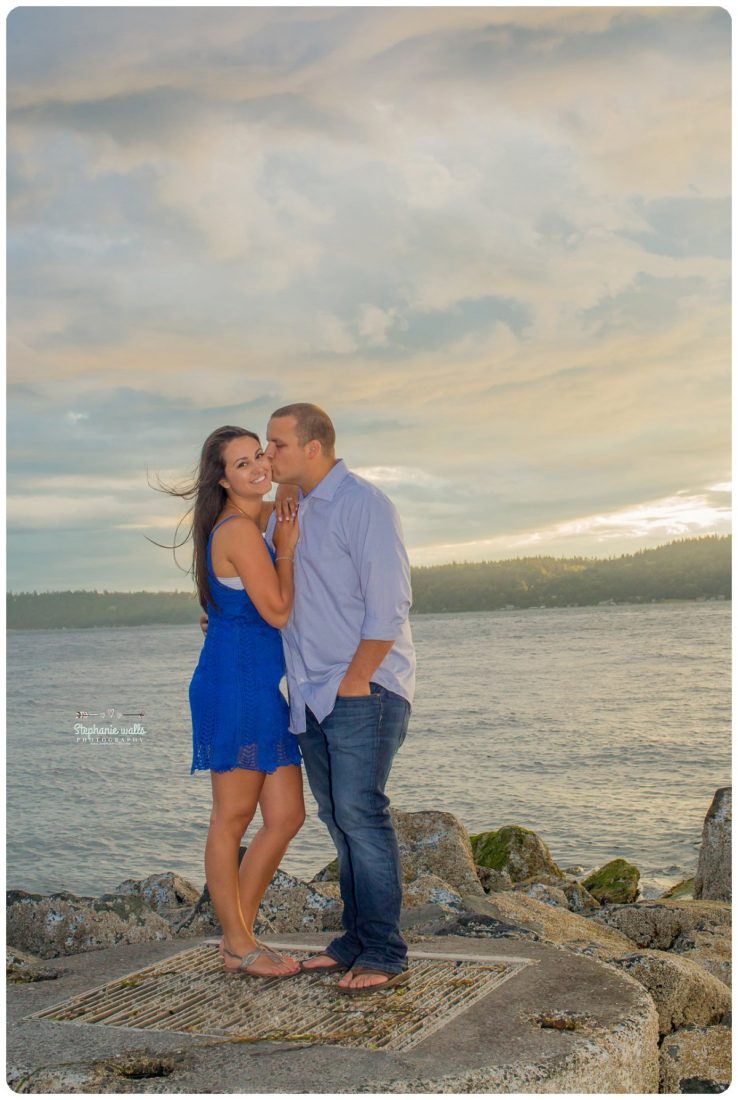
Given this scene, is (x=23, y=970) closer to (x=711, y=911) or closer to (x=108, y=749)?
(x=711, y=911)

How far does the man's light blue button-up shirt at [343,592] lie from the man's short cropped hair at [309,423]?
15cm

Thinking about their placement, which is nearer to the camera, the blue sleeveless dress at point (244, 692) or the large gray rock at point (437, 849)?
the blue sleeveless dress at point (244, 692)

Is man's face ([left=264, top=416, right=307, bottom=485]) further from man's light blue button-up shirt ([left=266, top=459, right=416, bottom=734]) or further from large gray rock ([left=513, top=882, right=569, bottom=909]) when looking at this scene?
large gray rock ([left=513, top=882, right=569, bottom=909])

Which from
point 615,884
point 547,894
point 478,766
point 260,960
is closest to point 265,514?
point 260,960

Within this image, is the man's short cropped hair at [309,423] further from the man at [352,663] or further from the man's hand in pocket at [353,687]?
the man's hand in pocket at [353,687]

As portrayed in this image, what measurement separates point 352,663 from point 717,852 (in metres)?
5.92

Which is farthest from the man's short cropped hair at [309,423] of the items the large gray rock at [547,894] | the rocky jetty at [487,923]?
the large gray rock at [547,894]

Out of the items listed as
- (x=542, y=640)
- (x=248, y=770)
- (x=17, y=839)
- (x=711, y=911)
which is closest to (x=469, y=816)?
(x=17, y=839)

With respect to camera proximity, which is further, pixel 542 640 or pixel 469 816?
pixel 542 640

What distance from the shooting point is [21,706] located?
37.9m

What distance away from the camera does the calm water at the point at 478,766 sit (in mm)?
16594

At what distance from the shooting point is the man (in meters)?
4.94

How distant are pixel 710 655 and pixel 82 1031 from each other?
42949 mm
